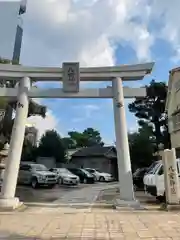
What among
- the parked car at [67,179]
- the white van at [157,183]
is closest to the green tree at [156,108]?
the parked car at [67,179]

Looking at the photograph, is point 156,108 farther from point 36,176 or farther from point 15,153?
point 15,153

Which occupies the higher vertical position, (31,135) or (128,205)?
(31,135)

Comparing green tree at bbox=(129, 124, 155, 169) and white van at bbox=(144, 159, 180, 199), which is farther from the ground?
green tree at bbox=(129, 124, 155, 169)

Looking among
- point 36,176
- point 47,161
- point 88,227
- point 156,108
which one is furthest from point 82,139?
point 88,227

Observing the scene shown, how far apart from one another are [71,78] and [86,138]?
209 feet

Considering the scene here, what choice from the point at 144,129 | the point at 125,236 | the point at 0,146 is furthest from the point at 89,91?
the point at 144,129

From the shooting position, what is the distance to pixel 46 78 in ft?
50.4

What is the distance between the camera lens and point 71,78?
15000 mm

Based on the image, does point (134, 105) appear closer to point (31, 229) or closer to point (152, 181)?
point (152, 181)

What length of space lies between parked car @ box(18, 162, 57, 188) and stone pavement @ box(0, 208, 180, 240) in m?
14.2

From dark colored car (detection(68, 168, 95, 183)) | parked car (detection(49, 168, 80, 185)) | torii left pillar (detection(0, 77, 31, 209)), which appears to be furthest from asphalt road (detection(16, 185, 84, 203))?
dark colored car (detection(68, 168, 95, 183))

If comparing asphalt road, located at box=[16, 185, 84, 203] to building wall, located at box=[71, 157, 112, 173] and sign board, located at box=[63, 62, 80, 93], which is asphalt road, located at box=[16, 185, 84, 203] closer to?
sign board, located at box=[63, 62, 80, 93]

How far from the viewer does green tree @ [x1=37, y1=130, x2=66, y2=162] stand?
4512 centimetres

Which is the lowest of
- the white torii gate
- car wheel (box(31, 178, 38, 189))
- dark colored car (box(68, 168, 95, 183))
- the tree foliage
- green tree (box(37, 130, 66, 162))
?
car wheel (box(31, 178, 38, 189))
